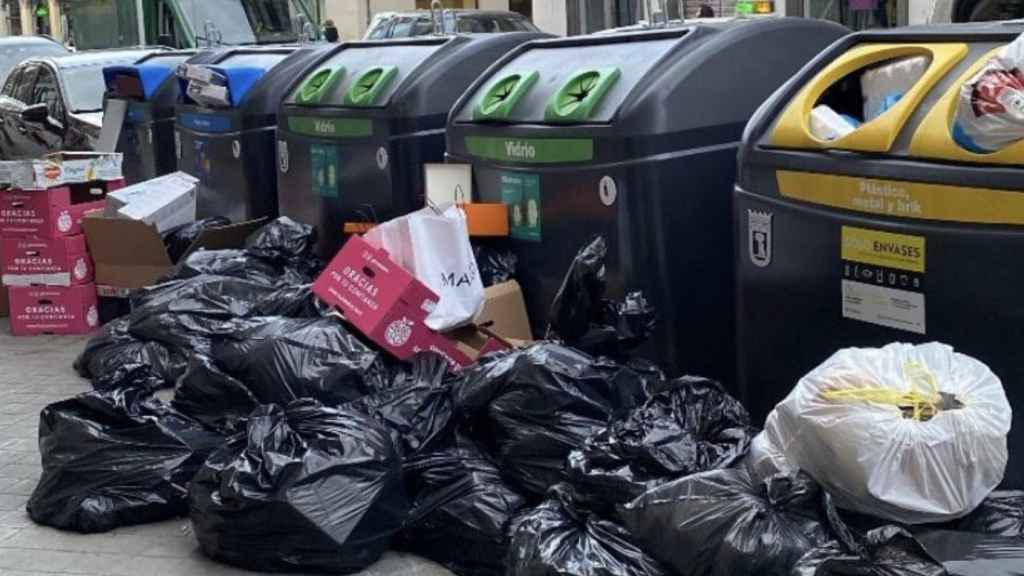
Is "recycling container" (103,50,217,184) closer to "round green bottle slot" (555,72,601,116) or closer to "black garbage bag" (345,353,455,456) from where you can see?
"round green bottle slot" (555,72,601,116)

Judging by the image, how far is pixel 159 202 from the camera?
707cm

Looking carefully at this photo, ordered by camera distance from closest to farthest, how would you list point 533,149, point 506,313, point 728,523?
point 728,523 → point 533,149 → point 506,313

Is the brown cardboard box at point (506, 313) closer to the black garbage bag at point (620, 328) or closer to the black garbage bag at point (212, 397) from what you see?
the black garbage bag at point (620, 328)

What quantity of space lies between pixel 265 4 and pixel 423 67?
758cm

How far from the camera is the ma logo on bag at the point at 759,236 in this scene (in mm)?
3660

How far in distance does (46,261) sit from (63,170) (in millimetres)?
501

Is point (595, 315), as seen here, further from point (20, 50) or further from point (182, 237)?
point (20, 50)

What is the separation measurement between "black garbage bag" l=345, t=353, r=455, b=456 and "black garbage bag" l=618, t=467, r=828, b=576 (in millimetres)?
1042

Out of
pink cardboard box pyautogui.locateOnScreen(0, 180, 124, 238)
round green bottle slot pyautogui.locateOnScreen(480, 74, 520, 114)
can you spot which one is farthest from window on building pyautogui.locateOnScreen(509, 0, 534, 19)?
round green bottle slot pyautogui.locateOnScreen(480, 74, 520, 114)

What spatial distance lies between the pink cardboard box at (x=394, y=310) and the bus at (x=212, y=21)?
7.11 meters

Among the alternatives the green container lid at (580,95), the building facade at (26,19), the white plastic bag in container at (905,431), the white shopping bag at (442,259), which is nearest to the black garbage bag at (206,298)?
the white shopping bag at (442,259)

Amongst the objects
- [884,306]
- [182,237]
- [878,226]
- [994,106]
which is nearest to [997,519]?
[884,306]

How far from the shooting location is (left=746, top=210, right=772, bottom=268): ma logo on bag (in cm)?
366

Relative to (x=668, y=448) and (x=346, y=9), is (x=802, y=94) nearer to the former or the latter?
(x=668, y=448)
